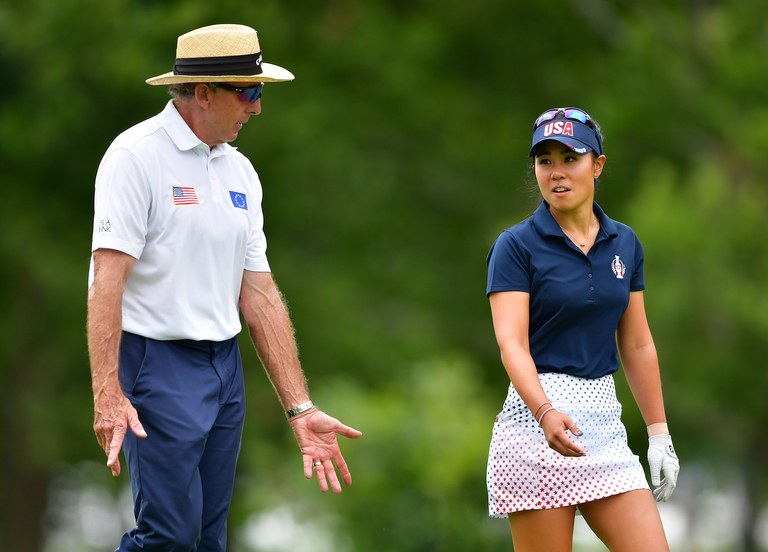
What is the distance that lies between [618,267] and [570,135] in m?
0.49

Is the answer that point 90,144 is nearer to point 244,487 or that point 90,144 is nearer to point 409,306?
point 244,487

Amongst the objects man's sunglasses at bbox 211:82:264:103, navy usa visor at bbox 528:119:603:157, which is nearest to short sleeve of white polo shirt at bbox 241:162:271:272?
man's sunglasses at bbox 211:82:264:103

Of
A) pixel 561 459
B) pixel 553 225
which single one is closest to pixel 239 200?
pixel 553 225

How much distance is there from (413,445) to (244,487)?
23.0 feet

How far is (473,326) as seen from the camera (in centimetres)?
2078

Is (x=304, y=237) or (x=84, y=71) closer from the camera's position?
(x=84, y=71)

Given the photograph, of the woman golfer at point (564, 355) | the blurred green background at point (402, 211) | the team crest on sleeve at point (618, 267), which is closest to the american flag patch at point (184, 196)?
the woman golfer at point (564, 355)

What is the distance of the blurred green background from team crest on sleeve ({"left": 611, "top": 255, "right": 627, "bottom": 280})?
18.7ft

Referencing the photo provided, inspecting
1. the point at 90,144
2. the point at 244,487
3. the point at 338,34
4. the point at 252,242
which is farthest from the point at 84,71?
the point at 252,242

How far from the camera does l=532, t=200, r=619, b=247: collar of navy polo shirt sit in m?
4.90

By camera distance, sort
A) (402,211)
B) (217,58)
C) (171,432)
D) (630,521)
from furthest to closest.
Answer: (402,211) → (217,58) → (171,432) → (630,521)

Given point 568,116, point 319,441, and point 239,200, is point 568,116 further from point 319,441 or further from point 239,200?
point 319,441

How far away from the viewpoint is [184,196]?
5098mm

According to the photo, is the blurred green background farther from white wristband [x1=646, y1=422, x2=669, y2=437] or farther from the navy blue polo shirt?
the navy blue polo shirt
